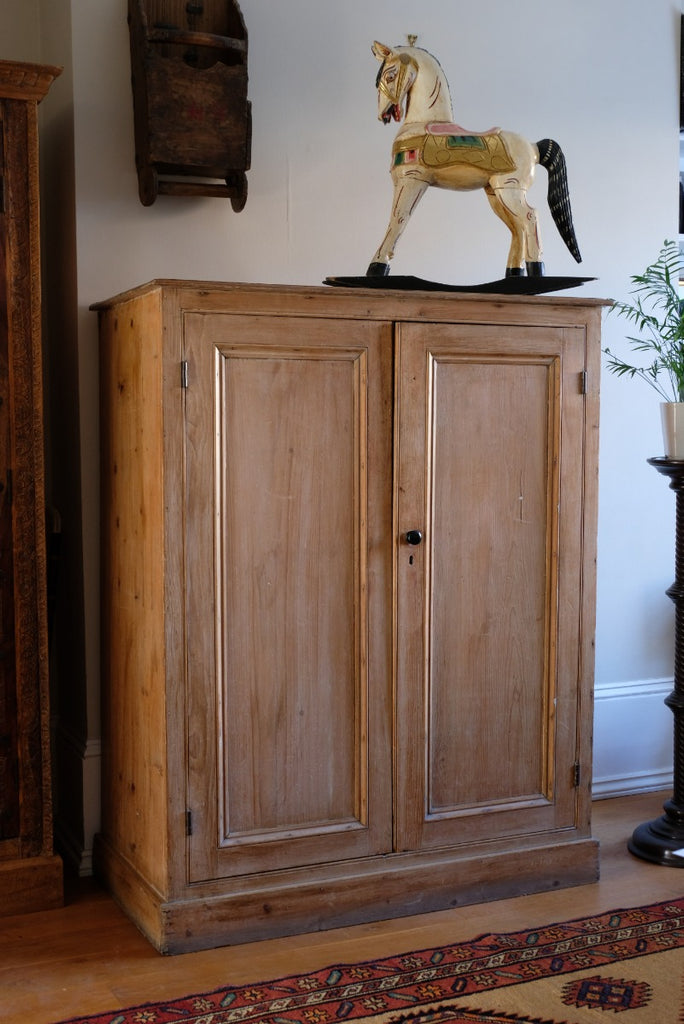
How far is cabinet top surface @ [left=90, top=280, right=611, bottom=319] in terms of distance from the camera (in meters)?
2.50

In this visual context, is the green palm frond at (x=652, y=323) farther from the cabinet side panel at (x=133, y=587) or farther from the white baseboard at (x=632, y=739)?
the cabinet side panel at (x=133, y=587)

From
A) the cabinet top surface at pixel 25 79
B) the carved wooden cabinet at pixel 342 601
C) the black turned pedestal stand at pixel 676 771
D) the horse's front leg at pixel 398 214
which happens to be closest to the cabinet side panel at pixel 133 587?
the carved wooden cabinet at pixel 342 601

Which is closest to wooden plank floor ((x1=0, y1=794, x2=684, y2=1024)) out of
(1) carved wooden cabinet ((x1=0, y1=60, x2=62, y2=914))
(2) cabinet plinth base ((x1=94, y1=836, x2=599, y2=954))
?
(2) cabinet plinth base ((x1=94, y1=836, x2=599, y2=954))

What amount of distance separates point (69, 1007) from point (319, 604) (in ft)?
3.31

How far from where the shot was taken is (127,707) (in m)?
2.84

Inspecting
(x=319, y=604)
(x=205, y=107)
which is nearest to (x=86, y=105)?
(x=205, y=107)

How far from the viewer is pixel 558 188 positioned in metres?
3.01

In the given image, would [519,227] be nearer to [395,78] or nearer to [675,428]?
[395,78]

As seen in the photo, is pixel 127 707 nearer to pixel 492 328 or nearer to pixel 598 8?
pixel 492 328

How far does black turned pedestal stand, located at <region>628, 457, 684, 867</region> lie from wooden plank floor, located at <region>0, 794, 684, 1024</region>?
0.05 meters

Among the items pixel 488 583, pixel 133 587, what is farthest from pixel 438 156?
pixel 133 587

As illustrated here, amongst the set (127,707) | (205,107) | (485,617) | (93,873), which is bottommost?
(93,873)

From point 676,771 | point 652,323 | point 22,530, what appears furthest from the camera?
point 652,323

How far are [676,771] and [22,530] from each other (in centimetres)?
192
